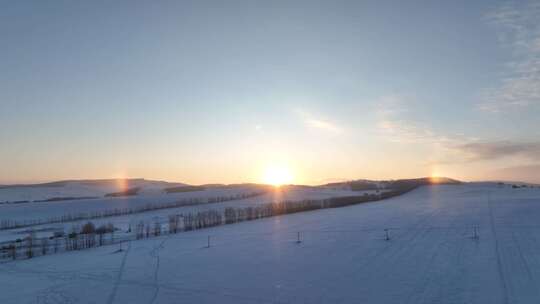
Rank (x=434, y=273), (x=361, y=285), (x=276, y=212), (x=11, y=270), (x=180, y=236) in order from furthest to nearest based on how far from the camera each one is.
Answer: (x=276, y=212) < (x=180, y=236) < (x=11, y=270) < (x=434, y=273) < (x=361, y=285)

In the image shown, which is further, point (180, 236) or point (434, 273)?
point (180, 236)

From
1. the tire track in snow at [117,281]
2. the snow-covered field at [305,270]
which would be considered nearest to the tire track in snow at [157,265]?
the snow-covered field at [305,270]

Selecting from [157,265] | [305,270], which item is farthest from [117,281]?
[305,270]

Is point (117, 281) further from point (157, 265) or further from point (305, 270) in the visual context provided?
point (305, 270)

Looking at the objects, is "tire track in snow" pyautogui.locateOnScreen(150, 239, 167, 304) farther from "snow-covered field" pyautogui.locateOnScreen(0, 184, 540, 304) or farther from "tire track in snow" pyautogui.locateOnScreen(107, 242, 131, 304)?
"tire track in snow" pyautogui.locateOnScreen(107, 242, 131, 304)

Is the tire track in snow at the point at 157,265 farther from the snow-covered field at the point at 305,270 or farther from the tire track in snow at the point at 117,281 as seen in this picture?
the tire track in snow at the point at 117,281

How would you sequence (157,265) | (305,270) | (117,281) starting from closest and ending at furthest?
(117,281), (305,270), (157,265)

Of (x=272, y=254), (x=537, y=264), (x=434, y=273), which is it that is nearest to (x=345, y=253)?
(x=272, y=254)

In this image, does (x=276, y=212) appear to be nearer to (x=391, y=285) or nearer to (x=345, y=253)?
(x=345, y=253)

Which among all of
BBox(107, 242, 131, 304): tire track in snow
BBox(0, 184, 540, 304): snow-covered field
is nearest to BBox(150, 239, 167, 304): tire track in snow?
BBox(0, 184, 540, 304): snow-covered field
